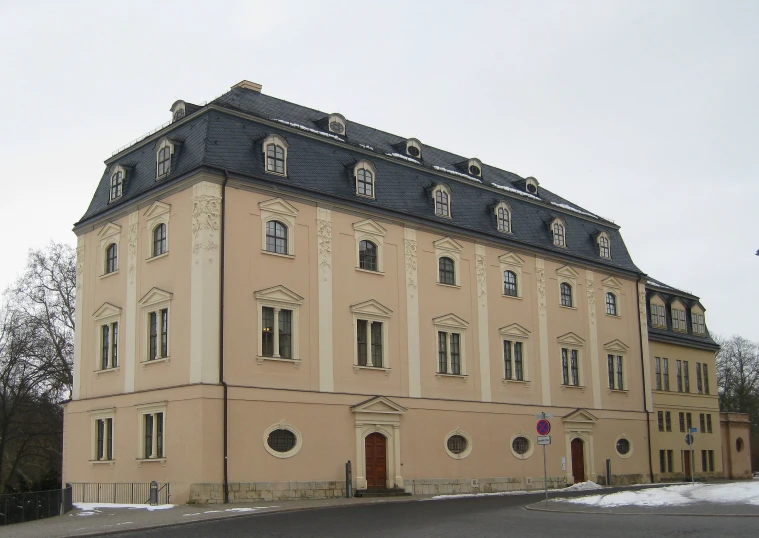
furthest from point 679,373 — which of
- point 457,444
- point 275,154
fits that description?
point 275,154

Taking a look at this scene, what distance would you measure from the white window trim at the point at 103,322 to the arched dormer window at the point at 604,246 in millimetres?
26634

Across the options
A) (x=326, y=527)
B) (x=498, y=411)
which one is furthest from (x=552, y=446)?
(x=326, y=527)

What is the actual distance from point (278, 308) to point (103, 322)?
8.13 metres

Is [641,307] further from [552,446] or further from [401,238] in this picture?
[401,238]

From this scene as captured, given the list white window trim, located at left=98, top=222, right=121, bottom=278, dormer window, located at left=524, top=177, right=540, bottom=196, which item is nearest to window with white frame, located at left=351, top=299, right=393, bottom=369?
white window trim, located at left=98, top=222, right=121, bottom=278

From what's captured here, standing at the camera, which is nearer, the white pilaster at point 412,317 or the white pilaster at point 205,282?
the white pilaster at point 205,282

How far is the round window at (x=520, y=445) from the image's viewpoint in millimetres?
43544

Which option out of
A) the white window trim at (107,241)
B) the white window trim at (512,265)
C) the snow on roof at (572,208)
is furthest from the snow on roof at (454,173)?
the white window trim at (107,241)

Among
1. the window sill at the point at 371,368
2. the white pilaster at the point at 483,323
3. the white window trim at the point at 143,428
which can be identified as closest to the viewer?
the white window trim at the point at 143,428

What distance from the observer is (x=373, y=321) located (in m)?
38.5

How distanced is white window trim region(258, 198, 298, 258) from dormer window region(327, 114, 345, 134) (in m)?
6.47

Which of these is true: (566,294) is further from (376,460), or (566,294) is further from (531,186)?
(376,460)

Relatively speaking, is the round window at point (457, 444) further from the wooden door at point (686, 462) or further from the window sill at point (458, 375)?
the wooden door at point (686, 462)

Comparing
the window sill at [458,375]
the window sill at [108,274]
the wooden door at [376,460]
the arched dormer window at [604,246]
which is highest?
the arched dormer window at [604,246]
